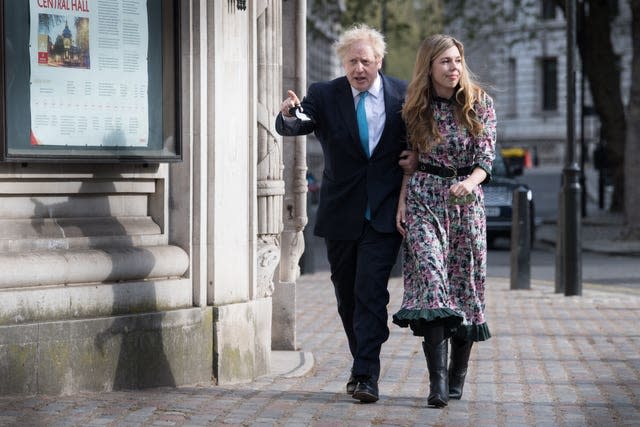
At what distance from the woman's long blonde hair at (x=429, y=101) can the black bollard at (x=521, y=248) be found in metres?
7.80

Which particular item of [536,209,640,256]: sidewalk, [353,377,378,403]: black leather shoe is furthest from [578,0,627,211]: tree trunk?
[353,377,378,403]: black leather shoe

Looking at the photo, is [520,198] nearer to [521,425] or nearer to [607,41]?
[521,425]

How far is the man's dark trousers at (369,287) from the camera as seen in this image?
7098 millimetres

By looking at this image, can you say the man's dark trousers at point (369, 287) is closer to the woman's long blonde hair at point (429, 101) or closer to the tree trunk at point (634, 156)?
the woman's long blonde hair at point (429, 101)

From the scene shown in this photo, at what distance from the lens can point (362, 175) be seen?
7.17 meters

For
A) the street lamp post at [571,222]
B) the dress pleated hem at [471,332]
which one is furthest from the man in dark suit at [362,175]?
the street lamp post at [571,222]

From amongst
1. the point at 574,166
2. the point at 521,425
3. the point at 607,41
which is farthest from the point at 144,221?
the point at 607,41

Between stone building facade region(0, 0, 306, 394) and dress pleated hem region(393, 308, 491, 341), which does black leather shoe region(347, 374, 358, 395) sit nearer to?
dress pleated hem region(393, 308, 491, 341)

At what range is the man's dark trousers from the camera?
23.3ft

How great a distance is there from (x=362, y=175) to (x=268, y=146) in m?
1.32

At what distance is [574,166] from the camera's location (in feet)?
46.7

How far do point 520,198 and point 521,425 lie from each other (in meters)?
8.53

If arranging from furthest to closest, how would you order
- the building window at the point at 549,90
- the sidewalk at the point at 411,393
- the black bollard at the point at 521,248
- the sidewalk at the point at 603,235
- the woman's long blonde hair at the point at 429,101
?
the building window at the point at 549,90 → the sidewalk at the point at 603,235 → the black bollard at the point at 521,248 → the woman's long blonde hair at the point at 429,101 → the sidewalk at the point at 411,393

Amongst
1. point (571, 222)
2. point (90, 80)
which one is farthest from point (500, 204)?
point (90, 80)
